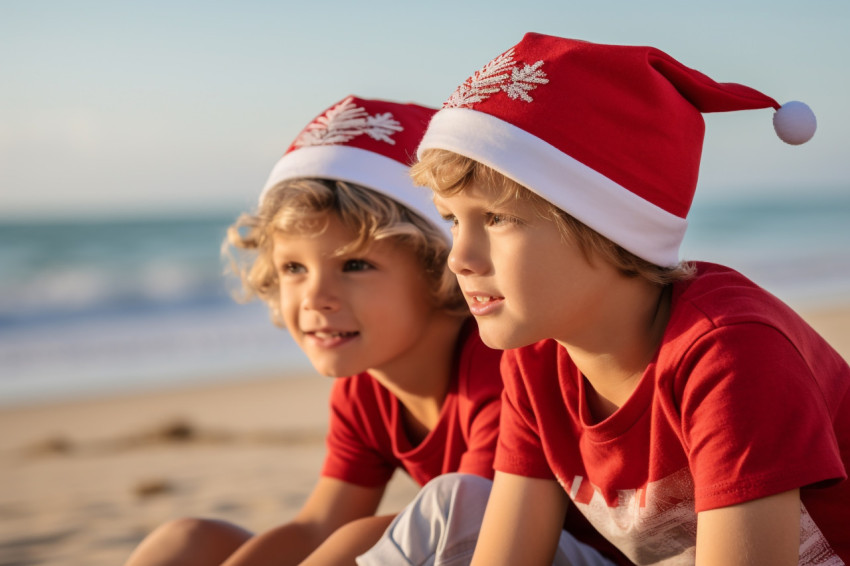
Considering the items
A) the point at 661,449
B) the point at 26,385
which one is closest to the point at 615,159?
the point at 661,449

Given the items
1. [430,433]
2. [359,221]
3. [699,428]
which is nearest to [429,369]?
[430,433]

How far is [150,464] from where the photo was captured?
5602 mm

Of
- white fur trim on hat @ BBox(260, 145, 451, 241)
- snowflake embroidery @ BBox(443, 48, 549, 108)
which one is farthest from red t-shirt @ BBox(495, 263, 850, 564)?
white fur trim on hat @ BBox(260, 145, 451, 241)

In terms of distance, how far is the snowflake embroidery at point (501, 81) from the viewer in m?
2.02

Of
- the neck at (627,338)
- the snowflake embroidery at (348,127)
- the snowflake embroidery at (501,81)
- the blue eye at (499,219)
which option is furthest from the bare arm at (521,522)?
the snowflake embroidery at (348,127)

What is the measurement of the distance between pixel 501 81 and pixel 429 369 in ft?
4.12

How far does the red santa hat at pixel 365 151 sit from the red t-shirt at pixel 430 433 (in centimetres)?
49

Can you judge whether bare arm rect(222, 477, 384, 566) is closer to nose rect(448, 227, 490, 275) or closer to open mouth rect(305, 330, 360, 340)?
open mouth rect(305, 330, 360, 340)

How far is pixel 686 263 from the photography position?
7.06 feet

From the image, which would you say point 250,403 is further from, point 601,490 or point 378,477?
point 601,490

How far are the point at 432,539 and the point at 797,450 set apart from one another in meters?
1.00

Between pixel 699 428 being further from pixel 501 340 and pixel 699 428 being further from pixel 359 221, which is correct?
pixel 359 221

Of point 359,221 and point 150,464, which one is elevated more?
point 359,221

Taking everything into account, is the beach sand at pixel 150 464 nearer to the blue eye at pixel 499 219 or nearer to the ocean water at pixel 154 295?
the ocean water at pixel 154 295
